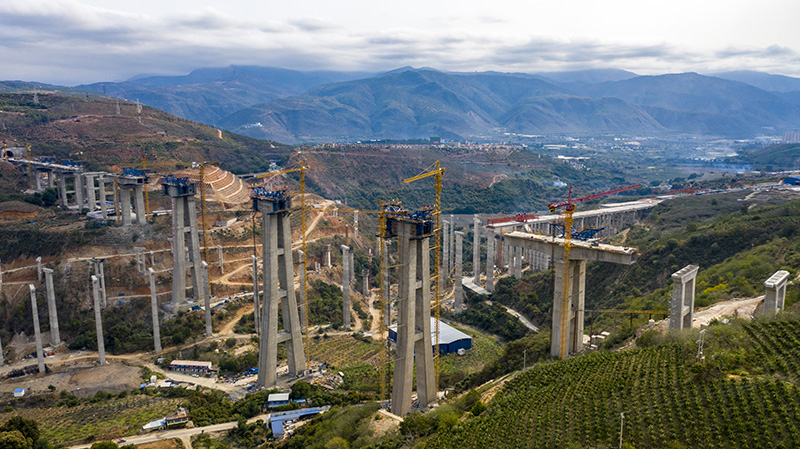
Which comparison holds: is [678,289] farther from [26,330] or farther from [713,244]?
[26,330]

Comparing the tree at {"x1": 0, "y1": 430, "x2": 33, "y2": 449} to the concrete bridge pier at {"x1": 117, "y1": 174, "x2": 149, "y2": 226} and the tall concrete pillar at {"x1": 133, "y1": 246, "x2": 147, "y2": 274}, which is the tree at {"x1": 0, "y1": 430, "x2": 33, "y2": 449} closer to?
the tall concrete pillar at {"x1": 133, "y1": 246, "x2": 147, "y2": 274}

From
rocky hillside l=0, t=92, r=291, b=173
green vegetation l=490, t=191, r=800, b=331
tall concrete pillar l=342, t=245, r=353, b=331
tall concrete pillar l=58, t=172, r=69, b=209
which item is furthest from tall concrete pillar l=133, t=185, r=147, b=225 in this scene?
green vegetation l=490, t=191, r=800, b=331

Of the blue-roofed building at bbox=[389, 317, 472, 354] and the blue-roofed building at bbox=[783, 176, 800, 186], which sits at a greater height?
the blue-roofed building at bbox=[783, 176, 800, 186]

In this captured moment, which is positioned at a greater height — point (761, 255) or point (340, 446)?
point (761, 255)

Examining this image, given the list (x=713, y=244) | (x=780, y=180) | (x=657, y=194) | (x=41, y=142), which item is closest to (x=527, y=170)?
(x=657, y=194)

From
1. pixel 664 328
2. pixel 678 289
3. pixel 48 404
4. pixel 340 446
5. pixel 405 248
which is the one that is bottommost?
pixel 48 404

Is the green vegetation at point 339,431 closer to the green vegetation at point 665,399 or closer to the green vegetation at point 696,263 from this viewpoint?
the green vegetation at point 665,399

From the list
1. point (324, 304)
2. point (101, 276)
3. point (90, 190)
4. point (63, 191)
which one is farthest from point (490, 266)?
point (63, 191)
